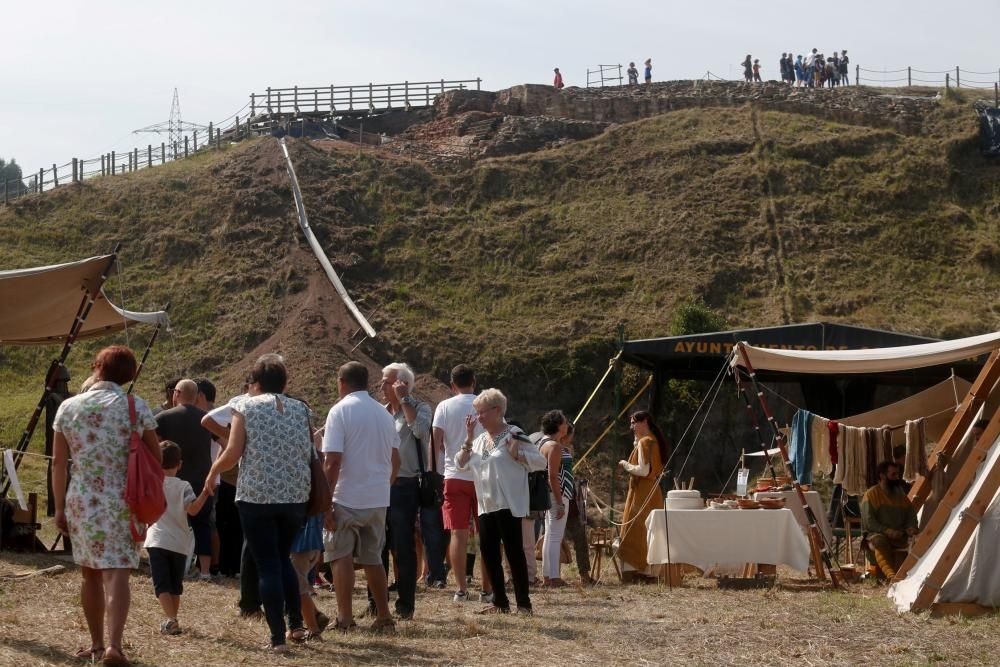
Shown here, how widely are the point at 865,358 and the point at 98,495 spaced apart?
7686 millimetres

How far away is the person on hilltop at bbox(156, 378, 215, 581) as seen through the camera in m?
9.03

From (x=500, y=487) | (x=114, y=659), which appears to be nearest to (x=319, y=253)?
(x=500, y=487)

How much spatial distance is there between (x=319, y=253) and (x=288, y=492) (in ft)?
86.5

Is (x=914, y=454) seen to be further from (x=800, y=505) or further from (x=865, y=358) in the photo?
(x=800, y=505)

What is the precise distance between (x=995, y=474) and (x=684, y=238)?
25.8 meters

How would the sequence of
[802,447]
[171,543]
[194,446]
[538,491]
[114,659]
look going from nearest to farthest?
[114,659]
[171,543]
[538,491]
[194,446]
[802,447]

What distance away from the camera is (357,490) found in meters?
6.64

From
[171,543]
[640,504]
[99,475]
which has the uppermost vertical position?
[99,475]

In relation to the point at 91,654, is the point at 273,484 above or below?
above

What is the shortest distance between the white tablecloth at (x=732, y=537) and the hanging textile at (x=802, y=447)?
377 cm

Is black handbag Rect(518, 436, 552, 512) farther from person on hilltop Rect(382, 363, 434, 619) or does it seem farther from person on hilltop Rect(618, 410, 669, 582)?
person on hilltop Rect(618, 410, 669, 582)

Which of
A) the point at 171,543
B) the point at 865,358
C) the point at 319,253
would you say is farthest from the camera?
the point at 319,253

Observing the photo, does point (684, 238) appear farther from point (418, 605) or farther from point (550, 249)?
point (418, 605)

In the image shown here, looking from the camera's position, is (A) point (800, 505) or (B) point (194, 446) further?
(A) point (800, 505)
